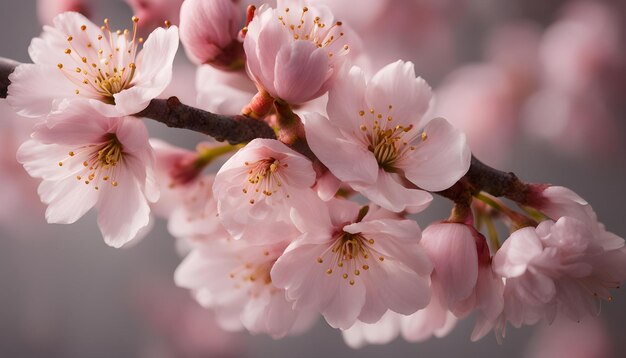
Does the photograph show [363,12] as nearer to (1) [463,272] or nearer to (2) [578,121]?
(2) [578,121]

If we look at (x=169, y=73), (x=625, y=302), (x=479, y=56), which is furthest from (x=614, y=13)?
(x=169, y=73)

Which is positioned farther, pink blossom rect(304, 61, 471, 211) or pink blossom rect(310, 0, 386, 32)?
pink blossom rect(310, 0, 386, 32)

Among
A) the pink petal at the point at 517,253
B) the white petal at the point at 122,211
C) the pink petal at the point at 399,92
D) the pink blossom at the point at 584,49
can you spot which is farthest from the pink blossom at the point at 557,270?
the pink blossom at the point at 584,49

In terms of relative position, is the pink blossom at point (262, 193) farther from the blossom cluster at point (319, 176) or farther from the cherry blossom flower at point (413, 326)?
the cherry blossom flower at point (413, 326)

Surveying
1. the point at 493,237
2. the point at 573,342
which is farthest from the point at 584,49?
the point at 493,237

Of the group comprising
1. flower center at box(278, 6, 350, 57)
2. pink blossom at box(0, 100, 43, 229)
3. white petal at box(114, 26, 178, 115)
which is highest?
flower center at box(278, 6, 350, 57)

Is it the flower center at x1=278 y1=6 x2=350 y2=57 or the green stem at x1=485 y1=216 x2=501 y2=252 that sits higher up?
the flower center at x1=278 y1=6 x2=350 y2=57

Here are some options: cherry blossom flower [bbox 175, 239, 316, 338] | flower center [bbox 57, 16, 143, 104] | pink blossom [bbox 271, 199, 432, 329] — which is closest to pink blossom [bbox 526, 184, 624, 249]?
pink blossom [bbox 271, 199, 432, 329]

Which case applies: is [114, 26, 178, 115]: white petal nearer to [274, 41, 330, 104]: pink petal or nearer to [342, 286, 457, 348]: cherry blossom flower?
[274, 41, 330, 104]: pink petal

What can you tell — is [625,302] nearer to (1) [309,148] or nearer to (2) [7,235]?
(1) [309,148]
